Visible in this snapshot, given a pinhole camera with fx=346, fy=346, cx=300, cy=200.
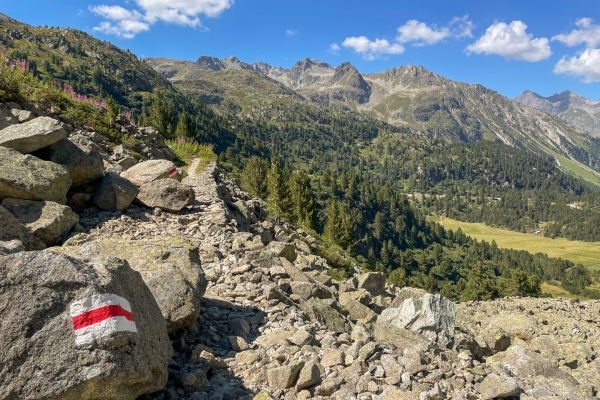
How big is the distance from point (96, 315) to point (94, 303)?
19 cm

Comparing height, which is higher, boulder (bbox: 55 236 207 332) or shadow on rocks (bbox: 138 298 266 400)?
boulder (bbox: 55 236 207 332)

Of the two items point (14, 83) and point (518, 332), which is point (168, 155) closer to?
point (14, 83)

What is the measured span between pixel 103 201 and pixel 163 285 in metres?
10.4

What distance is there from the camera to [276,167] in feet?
217

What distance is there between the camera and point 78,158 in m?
15.8

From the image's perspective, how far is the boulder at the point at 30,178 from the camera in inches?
485

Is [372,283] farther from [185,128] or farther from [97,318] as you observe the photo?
[185,128]

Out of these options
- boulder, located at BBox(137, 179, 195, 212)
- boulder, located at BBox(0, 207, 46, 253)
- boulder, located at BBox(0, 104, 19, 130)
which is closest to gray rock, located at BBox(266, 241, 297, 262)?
boulder, located at BBox(137, 179, 195, 212)

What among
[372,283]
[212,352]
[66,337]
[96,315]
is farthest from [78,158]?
[372,283]

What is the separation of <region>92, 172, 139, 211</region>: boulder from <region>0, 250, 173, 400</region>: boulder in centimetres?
1189

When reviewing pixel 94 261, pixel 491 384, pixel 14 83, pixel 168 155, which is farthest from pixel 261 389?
pixel 168 155

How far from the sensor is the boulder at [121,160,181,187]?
20078 millimetres

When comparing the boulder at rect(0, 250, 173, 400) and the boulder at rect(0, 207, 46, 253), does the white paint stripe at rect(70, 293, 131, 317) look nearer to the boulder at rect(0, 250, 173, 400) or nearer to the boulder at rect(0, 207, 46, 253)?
the boulder at rect(0, 250, 173, 400)

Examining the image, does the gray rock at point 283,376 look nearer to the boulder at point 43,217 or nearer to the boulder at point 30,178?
the boulder at point 43,217
